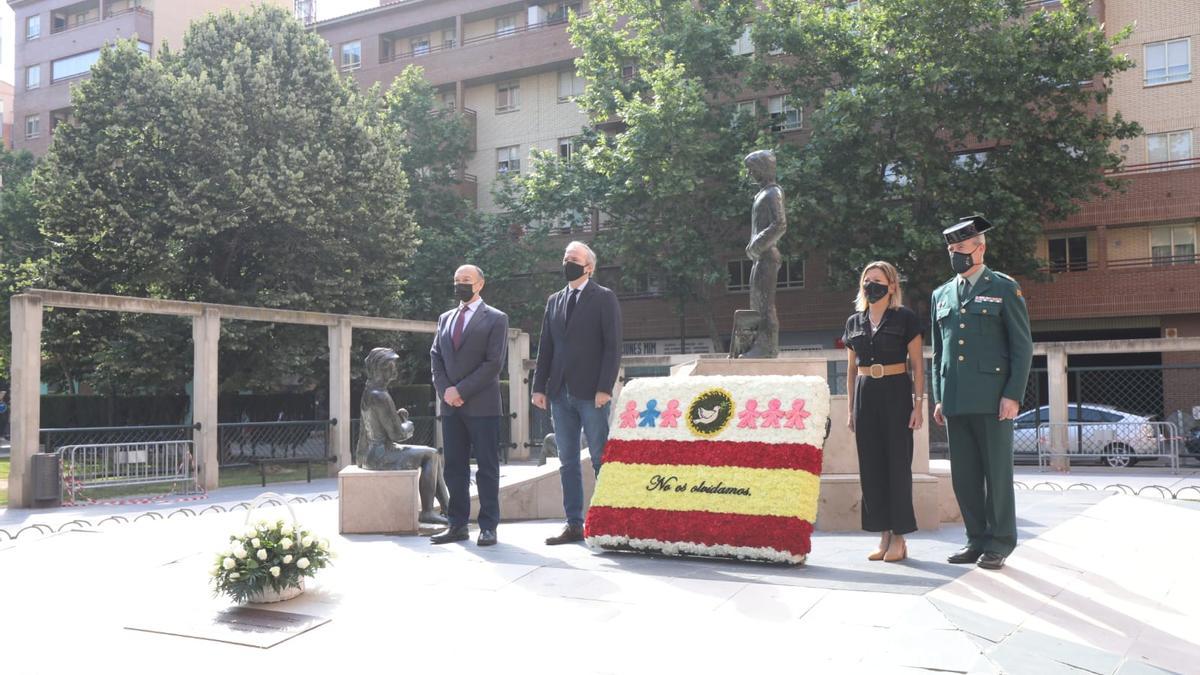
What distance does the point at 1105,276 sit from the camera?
3291cm

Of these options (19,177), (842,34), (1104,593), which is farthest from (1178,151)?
(19,177)

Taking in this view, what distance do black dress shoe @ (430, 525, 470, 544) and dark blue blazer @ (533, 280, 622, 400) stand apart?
1.25 metres

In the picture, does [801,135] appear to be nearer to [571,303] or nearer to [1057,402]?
[1057,402]

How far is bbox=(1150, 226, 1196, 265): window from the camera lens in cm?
3244

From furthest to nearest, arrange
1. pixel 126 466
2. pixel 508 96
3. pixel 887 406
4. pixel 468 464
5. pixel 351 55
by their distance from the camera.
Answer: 1. pixel 351 55
2. pixel 508 96
3. pixel 126 466
4. pixel 468 464
5. pixel 887 406

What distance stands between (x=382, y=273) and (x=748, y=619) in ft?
78.6

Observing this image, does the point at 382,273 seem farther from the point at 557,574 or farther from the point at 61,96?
the point at 61,96

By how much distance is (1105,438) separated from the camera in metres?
20.3

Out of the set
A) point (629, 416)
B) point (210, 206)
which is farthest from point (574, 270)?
point (210, 206)

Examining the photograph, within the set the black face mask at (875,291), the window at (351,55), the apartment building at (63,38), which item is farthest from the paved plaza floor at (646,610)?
the apartment building at (63,38)

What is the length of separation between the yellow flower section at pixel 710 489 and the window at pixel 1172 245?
1213 inches

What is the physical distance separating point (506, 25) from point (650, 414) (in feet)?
131

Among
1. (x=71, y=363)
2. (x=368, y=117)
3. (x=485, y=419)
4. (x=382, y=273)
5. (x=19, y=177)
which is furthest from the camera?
(x=19, y=177)

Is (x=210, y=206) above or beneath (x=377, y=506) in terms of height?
above
